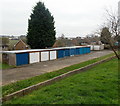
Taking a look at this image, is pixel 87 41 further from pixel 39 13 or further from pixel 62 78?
pixel 62 78

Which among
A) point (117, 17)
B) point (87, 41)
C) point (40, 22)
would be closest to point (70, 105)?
point (117, 17)

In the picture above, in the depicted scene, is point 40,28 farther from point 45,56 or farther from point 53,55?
point 45,56

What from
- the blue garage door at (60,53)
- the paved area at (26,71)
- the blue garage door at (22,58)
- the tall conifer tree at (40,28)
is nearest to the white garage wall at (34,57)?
the blue garage door at (22,58)

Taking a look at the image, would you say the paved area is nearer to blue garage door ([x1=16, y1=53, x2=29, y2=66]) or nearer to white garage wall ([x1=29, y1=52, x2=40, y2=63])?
blue garage door ([x1=16, y1=53, x2=29, y2=66])

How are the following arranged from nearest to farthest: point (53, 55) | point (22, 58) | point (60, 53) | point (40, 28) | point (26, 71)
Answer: point (26, 71) < point (22, 58) < point (53, 55) < point (60, 53) < point (40, 28)

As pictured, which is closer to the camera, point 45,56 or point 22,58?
point 22,58

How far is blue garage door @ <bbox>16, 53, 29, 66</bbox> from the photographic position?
48.5 feet

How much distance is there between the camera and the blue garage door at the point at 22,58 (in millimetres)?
14776

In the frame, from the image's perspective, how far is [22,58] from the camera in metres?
15.3

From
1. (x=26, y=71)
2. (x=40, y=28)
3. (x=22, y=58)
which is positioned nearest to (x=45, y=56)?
(x=22, y=58)

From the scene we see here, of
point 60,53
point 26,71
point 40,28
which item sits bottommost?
point 26,71

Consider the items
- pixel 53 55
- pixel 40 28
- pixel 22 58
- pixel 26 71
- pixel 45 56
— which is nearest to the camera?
pixel 26 71

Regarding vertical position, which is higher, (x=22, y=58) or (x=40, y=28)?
(x=40, y=28)

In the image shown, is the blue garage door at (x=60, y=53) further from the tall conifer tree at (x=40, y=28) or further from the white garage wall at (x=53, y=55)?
the tall conifer tree at (x=40, y=28)
